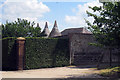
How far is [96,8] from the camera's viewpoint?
1201 cm

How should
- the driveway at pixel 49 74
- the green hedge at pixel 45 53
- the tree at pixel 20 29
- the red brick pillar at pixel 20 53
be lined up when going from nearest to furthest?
the driveway at pixel 49 74
the red brick pillar at pixel 20 53
the green hedge at pixel 45 53
the tree at pixel 20 29

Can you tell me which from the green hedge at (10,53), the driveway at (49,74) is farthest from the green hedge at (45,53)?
the driveway at (49,74)

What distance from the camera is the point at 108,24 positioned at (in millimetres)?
11766

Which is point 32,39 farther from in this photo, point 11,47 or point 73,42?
point 73,42

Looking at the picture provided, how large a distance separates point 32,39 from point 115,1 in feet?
30.4

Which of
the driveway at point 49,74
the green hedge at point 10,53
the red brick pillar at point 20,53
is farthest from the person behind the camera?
the green hedge at point 10,53

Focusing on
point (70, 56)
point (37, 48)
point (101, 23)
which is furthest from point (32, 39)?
point (101, 23)

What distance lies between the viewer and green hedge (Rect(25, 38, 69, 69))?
1796 centimetres

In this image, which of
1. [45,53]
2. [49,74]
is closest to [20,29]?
[45,53]

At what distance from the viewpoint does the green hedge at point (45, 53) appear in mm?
17958

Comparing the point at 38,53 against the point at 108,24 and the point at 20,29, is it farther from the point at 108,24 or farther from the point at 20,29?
the point at 20,29

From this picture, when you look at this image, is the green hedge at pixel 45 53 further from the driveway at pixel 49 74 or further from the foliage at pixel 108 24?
the foliage at pixel 108 24

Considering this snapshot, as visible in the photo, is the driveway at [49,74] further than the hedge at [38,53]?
No

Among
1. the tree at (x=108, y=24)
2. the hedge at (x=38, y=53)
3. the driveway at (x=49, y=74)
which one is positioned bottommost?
the driveway at (x=49, y=74)
